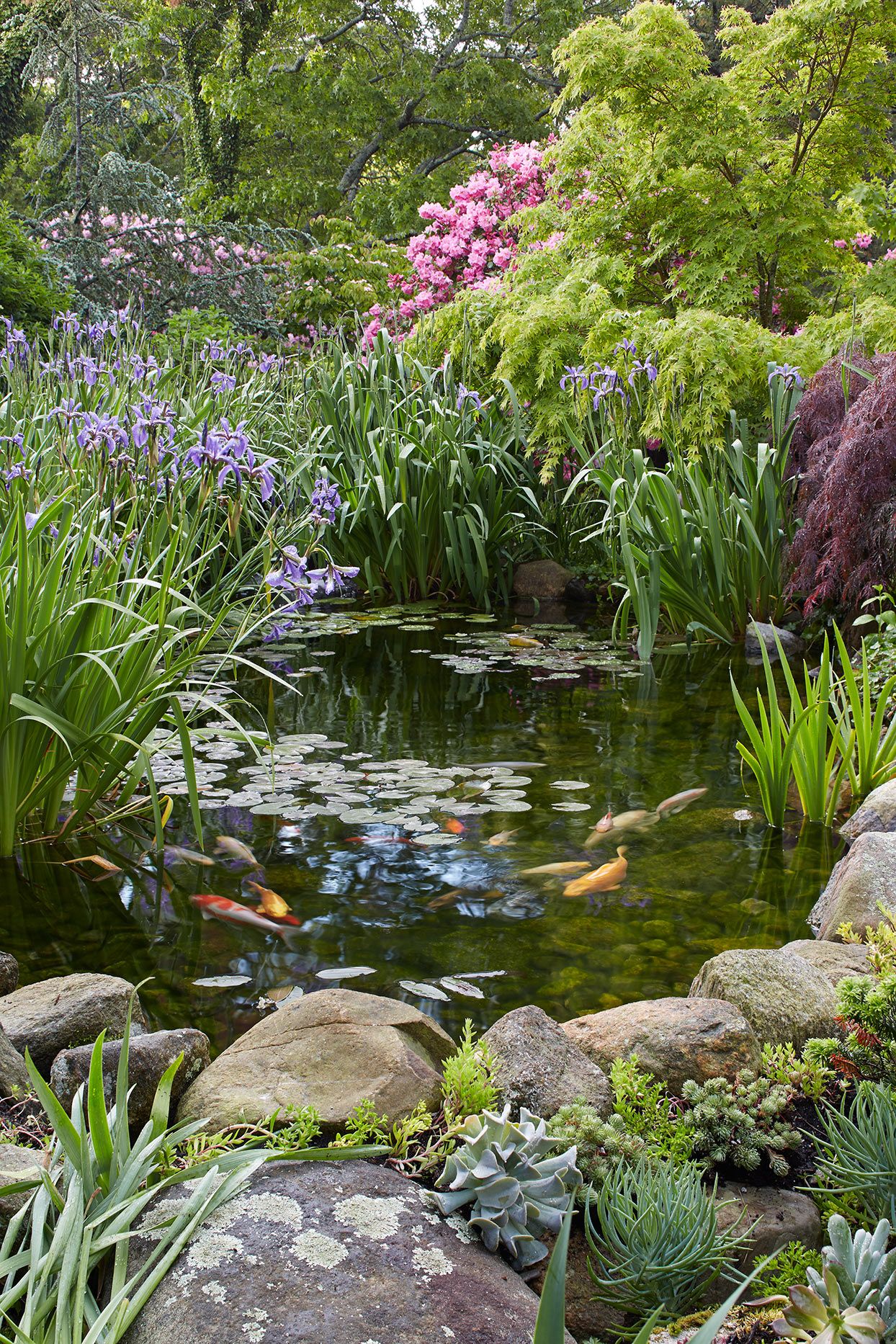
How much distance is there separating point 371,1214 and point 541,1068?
1.26ft

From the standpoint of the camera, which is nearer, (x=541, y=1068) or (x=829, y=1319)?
(x=829, y=1319)

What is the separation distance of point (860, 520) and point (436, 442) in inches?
116

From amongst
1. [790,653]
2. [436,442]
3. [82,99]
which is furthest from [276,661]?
[82,99]

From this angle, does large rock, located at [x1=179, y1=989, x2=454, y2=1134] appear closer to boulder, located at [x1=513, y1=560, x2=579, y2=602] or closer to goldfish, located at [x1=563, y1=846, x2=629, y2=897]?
goldfish, located at [x1=563, y1=846, x2=629, y2=897]

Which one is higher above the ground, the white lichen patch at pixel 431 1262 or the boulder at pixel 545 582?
the boulder at pixel 545 582

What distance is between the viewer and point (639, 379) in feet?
19.1

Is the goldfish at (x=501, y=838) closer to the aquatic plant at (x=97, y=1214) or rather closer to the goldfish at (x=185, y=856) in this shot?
the goldfish at (x=185, y=856)

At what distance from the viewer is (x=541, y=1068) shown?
5.10 ft

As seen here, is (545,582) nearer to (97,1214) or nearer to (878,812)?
(878,812)

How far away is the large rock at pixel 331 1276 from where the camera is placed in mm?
1093

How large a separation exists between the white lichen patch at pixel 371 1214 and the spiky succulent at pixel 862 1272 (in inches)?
20.0

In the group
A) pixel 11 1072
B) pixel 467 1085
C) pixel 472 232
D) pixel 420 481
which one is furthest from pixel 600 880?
pixel 472 232

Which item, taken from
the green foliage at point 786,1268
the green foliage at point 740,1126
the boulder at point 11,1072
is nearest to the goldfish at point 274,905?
the boulder at point 11,1072

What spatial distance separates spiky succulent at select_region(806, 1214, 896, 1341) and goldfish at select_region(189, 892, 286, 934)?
146 cm
